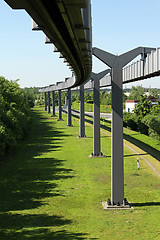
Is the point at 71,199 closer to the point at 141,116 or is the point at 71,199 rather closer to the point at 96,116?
the point at 96,116

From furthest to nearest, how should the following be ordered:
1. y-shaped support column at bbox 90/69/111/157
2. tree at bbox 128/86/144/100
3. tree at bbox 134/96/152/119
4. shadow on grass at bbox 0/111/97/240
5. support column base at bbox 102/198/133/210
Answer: tree at bbox 128/86/144/100 < tree at bbox 134/96/152/119 < y-shaped support column at bbox 90/69/111/157 < support column base at bbox 102/198/133/210 < shadow on grass at bbox 0/111/97/240

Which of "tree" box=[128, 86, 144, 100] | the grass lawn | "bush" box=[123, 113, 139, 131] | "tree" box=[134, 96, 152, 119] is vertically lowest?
the grass lawn

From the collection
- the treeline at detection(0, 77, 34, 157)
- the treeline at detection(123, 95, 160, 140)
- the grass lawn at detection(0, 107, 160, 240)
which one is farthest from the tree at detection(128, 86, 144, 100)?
the grass lawn at detection(0, 107, 160, 240)

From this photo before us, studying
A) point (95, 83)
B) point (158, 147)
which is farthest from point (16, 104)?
point (158, 147)

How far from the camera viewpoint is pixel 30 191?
75.3ft

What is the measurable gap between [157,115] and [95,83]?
14.2m

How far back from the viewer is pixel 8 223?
17.2 metres

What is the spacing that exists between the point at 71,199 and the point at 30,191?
11.8 ft

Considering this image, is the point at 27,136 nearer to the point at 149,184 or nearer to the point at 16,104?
the point at 16,104

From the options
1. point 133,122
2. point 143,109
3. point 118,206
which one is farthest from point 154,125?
point 118,206

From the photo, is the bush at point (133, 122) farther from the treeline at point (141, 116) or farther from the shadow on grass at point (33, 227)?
the shadow on grass at point (33, 227)

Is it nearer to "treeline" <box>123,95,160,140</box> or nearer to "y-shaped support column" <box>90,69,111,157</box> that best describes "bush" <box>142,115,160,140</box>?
"treeline" <box>123,95,160,140</box>

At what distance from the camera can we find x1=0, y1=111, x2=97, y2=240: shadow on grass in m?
15.9

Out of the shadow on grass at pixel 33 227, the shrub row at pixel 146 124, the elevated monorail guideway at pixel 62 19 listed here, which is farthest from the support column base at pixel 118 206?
the shrub row at pixel 146 124
